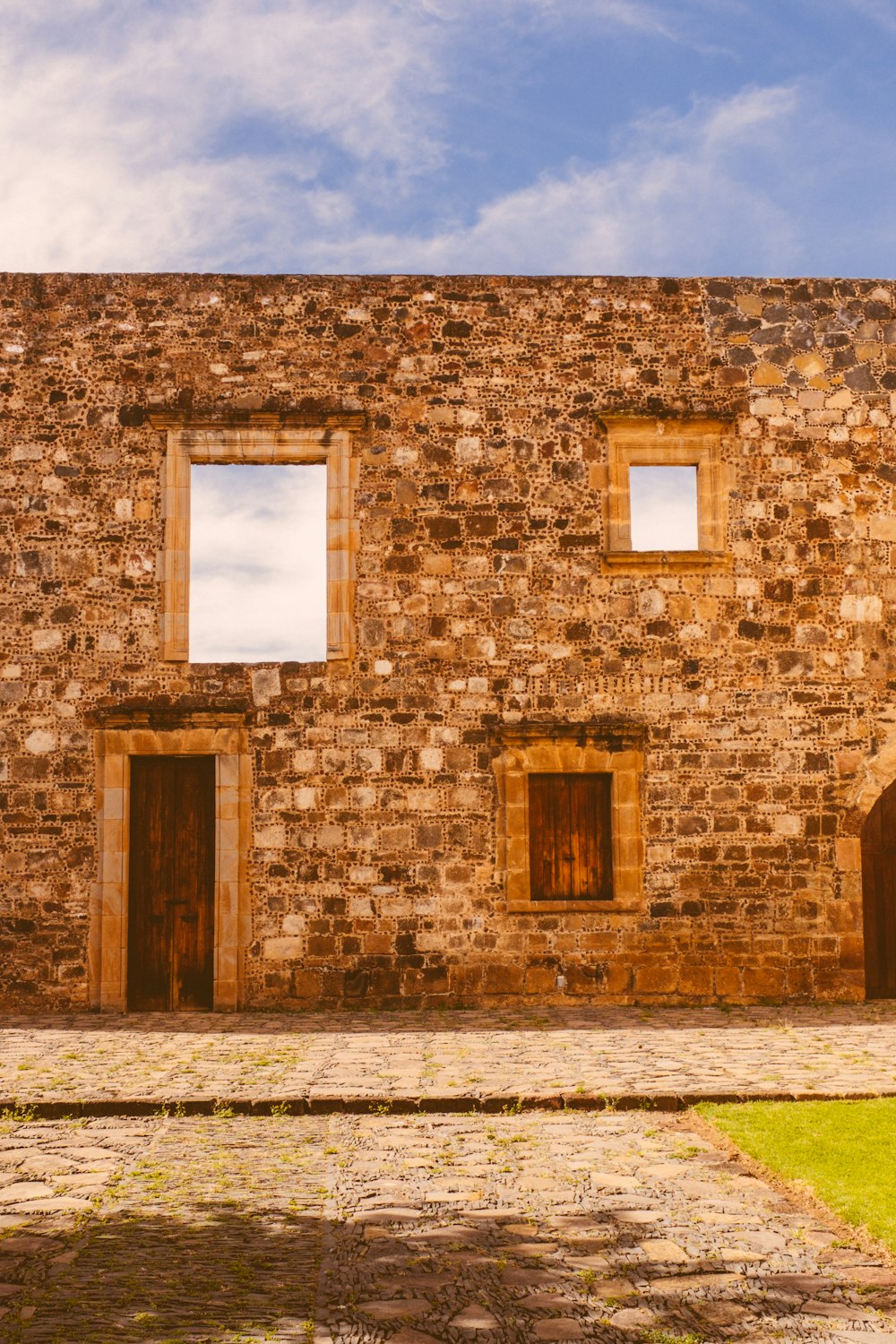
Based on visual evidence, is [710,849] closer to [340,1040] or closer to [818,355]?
[340,1040]

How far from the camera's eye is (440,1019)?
1000 centimetres

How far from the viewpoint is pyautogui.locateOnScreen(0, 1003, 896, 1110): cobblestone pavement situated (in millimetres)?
6785

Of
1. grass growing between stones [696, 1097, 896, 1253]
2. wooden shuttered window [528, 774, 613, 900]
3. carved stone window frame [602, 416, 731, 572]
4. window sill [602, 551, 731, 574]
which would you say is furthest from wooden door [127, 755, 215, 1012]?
grass growing between stones [696, 1097, 896, 1253]

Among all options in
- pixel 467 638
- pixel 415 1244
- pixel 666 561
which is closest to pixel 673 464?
pixel 666 561

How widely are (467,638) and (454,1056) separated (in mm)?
4138

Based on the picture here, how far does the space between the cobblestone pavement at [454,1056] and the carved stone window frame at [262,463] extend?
327 centimetres

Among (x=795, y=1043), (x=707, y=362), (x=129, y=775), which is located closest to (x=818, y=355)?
(x=707, y=362)

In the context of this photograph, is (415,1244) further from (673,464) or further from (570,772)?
(673,464)

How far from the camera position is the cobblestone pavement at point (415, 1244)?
3.64 metres

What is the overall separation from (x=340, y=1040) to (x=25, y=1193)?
13.3 ft

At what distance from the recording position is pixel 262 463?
11.4m

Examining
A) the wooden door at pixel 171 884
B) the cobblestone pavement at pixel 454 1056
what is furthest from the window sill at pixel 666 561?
the wooden door at pixel 171 884

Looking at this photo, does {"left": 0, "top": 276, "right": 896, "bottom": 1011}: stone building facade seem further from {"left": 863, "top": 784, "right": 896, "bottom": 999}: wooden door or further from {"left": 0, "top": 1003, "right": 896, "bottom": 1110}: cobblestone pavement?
{"left": 0, "top": 1003, "right": 896, "bottom": 1110}: cobblestone pavement

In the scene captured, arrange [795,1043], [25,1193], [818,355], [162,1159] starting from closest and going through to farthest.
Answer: [25,1193]
[162,1159]
[795,1043]
[818,355]
